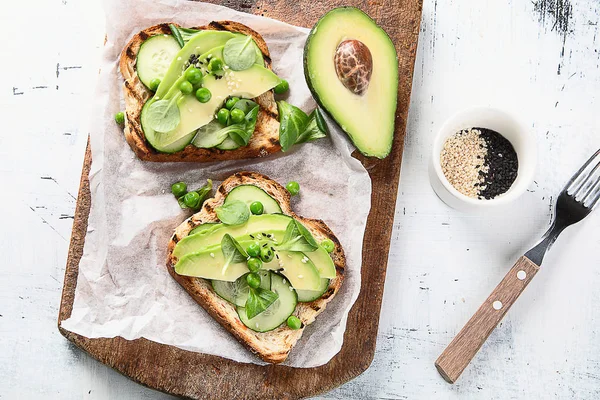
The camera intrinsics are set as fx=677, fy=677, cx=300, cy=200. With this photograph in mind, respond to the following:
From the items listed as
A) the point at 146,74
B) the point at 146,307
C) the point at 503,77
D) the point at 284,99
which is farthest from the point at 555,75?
the point at 146,307

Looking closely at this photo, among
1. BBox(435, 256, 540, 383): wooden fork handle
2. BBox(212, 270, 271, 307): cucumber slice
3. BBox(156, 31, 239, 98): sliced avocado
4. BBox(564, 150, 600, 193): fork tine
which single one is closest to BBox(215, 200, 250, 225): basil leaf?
BBox(212, 270, 271, 307): cucumber slice

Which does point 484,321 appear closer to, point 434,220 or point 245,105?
point 434,220

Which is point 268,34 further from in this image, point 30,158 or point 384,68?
point 30,158

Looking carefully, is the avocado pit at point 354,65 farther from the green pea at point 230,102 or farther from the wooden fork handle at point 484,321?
the wooden fork handle at point 484,321

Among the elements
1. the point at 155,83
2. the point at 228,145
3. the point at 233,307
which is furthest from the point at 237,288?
the point at 155,83

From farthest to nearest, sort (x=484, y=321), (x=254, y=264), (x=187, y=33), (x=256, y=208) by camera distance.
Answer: (x=484, y=321)
(x=187, y=33)
(x=256, y=208)
(x=254, y=264)

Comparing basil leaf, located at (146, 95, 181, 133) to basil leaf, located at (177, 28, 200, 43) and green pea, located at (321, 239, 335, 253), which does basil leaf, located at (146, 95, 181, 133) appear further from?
green pea, located at (321, 239, 335, 253)
